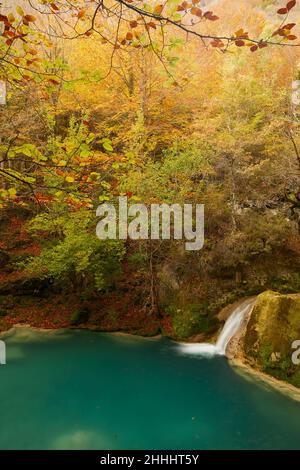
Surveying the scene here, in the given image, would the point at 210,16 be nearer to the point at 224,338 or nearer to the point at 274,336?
the point at 274,336


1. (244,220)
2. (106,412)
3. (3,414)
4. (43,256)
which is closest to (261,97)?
(244,220)

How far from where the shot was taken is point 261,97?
14.3 m

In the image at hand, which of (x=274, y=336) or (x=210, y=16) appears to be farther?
(x=274, y=336)

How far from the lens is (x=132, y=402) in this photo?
8.62 m

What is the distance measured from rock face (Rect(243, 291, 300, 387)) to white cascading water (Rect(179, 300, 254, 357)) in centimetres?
100

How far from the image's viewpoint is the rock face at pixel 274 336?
934cm

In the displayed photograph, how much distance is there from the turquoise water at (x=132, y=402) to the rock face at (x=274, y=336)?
2.33 ft

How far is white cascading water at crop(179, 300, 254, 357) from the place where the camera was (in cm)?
1131

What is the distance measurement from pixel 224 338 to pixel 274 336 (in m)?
2.15

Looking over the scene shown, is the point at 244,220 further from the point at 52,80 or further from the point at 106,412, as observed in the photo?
the point at 52,80

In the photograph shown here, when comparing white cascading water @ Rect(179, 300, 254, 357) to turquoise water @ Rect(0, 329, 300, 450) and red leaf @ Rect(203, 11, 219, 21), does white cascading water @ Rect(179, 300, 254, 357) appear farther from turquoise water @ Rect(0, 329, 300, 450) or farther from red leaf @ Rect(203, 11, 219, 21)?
red leaf @ Rect(203, 11, 219, 21)
